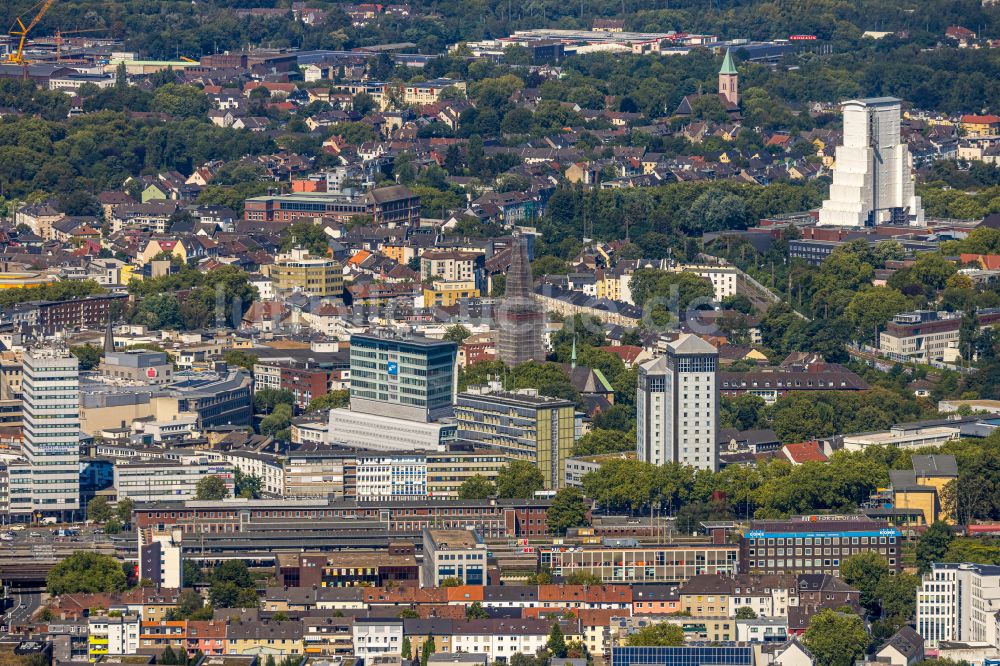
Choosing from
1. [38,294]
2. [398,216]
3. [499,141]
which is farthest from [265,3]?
[38,294]

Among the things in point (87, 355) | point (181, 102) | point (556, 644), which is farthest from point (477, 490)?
point (181, 102)

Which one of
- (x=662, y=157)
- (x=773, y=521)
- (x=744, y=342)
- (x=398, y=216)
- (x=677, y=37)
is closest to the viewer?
(x=773, y=521)

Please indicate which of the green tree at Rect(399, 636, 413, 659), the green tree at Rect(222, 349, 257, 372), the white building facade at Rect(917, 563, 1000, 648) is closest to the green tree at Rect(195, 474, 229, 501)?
the green tree at Rect(399, 636, 413, 659)

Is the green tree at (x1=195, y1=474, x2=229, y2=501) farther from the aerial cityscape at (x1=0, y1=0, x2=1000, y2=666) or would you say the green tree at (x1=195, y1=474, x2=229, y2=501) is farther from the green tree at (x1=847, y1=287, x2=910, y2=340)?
the green tree at (x1=847, y1=287, x2=910, y2=340)

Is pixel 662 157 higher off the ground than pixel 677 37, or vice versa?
pixel 677 37

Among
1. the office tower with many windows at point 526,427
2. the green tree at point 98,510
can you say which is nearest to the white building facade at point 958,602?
the office tower with many windows at point 526,427

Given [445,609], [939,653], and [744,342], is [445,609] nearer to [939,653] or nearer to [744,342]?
[939,653]

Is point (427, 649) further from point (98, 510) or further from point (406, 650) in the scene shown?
point (98, 510)
